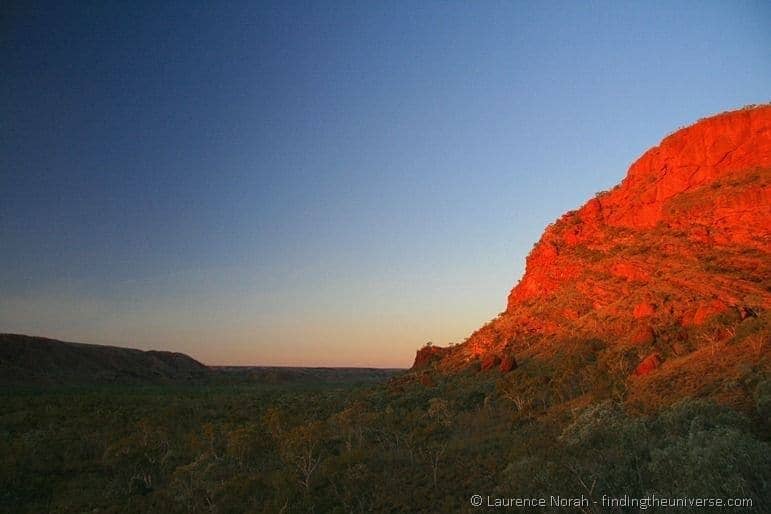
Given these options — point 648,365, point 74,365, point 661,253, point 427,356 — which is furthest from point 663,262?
point 74,365

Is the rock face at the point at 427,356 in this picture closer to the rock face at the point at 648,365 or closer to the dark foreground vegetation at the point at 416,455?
the dark foreground vegetation at the point at 416,455

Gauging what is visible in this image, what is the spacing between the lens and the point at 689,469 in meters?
10.7

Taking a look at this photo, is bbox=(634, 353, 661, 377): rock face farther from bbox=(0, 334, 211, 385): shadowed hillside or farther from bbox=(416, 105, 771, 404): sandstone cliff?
bbox=(0, 334, 211, 385): shadowed hillside

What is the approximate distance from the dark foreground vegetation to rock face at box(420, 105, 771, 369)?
5.78 metres

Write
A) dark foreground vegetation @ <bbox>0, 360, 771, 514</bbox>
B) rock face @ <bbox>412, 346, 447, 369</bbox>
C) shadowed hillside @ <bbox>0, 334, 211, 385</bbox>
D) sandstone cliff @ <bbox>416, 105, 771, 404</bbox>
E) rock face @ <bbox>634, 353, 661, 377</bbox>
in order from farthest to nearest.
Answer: shadowed hillside @ <bbox>0, 334, 211, 385</bbox> → rock face @ <bbox>412, 346, 447, 369</bbox> → sandstone cliff @ <bbox>416, 105, 771, 404</bbox> → rock face @ <bbox>634, 353, 661, 377</bbox> → dark foreground vegetation @ <bbox>0, 360, 771, 514</bbox>

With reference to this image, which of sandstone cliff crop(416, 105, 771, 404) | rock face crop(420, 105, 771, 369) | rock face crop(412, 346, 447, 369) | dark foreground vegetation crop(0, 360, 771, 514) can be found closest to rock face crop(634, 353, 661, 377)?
sandstone cliff crop(416, 105, 771, 404)

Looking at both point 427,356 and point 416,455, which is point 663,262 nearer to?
point 416,455

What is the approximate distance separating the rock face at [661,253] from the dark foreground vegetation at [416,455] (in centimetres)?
578

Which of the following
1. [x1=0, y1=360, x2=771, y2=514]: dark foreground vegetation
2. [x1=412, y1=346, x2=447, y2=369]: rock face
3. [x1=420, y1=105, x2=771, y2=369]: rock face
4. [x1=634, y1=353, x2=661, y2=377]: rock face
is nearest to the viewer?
[x1=0, y1=360, x2=771, y2=514]: dark foreground vegetation

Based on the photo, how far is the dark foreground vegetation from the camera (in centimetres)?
1205

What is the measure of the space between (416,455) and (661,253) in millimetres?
22038

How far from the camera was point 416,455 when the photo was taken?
19047mm

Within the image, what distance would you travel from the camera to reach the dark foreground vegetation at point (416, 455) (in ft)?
39.5

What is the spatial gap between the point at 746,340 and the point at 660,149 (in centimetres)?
2354
